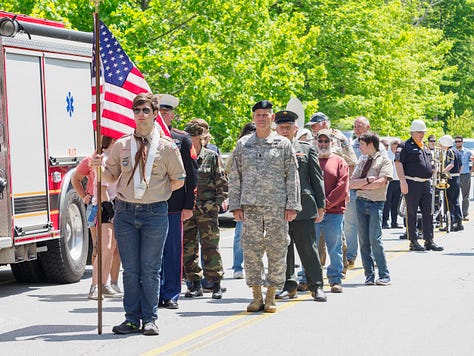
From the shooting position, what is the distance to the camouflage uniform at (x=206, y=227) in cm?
1255

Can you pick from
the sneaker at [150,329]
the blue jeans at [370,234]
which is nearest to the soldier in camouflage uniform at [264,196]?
the sneaker at [150,329]

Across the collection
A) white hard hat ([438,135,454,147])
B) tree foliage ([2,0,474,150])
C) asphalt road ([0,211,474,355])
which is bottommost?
asphalt road ([0,211,474,355])

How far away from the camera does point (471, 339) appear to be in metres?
9.55

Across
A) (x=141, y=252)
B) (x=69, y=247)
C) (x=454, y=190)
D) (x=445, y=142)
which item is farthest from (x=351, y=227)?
(x=445, y=142)

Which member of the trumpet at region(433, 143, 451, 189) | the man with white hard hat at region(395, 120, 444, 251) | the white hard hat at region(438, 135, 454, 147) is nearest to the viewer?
the man with white hard hat at region(395, 120, 444, 251)

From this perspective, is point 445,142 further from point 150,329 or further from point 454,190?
point 150,329

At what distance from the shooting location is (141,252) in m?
9.88

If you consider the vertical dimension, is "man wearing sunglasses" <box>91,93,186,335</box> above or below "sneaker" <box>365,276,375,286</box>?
above

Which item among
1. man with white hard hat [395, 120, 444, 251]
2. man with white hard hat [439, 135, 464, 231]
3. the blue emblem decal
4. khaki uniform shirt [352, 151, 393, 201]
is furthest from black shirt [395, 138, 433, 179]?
the blue emblem decal

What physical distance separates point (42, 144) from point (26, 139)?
1.27ft

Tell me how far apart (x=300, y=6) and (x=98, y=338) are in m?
32.8

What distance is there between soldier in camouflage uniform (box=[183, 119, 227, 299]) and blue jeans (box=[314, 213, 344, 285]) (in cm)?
117

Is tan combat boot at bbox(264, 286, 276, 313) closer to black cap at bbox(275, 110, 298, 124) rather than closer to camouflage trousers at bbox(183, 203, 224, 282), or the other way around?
camouflage trousers at bbox(183, 203, 224, 282)

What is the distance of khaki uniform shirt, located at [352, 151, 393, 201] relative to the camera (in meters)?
14.1
